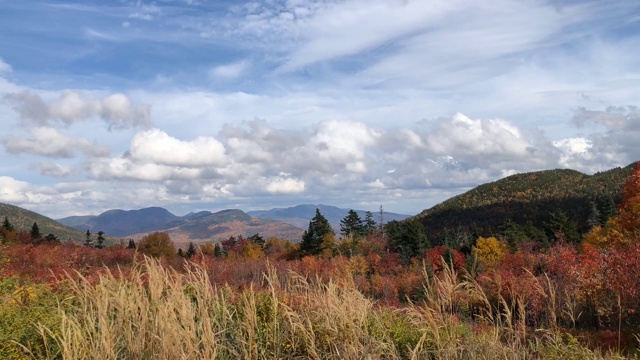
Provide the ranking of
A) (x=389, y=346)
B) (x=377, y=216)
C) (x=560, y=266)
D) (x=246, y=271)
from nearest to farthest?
(x=389, y=346)
(x=560, y=266)
(x=246, y=271)
(x=377, y=216)

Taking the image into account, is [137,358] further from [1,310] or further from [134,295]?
[1,310]

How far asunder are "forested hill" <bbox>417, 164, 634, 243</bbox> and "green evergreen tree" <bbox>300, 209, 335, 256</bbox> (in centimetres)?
3940

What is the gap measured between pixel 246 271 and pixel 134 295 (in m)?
49.2

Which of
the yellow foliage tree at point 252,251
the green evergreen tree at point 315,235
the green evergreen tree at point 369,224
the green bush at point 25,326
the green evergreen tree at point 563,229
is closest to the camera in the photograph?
the green bush at point 25,326

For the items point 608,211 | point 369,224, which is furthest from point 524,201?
point 608,211

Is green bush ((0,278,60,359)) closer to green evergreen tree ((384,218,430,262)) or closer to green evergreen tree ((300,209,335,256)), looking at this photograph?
green evergreen tree ((384,218,430,262))

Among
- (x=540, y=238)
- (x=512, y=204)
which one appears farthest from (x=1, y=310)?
(x=512, y=204)

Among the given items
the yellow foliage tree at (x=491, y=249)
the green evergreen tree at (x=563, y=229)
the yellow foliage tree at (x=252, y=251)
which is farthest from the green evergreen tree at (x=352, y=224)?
the green evergreen tree at (x=563, y=229)

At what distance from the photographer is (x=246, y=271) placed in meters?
53.5

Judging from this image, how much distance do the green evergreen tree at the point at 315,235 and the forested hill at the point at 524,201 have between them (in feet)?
129

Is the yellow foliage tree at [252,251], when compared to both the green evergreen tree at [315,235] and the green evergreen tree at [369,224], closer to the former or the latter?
the green evergreen tree at [315,235]

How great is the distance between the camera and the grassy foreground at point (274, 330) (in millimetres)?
4469

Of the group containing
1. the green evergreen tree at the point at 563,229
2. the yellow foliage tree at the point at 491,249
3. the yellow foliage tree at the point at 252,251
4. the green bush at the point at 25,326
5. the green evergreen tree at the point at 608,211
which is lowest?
the yellow foliage tree at the point at 252,251

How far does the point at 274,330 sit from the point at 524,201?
503 feet
